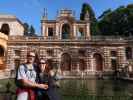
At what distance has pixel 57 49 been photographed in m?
38.1

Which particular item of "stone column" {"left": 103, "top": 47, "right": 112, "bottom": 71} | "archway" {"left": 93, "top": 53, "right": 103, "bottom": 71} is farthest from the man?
"archway" {"left": 93, "top": 53, "right": 103, "bottom": 71}

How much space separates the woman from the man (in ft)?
0.41

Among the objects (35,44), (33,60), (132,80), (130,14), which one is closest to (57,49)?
(35,44)

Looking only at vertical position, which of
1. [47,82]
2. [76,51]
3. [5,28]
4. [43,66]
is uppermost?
[5,28]

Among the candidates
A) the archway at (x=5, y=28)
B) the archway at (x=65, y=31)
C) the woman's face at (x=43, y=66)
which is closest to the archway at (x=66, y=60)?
the archway at (x=65, y=31)

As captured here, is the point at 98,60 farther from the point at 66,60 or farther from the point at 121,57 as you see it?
the point at 66,60

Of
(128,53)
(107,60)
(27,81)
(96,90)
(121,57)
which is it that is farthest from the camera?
(128,53)

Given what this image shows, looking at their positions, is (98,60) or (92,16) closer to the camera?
(98,60)

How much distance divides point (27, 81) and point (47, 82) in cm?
42

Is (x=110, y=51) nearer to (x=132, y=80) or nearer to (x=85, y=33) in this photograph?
(x=85, y=33)

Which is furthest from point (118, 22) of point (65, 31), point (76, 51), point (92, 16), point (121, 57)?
point (76, 51)

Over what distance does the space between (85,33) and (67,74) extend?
8.83 m

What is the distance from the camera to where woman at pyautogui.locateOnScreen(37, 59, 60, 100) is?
16.4ft

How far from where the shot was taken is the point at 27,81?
195 inches
